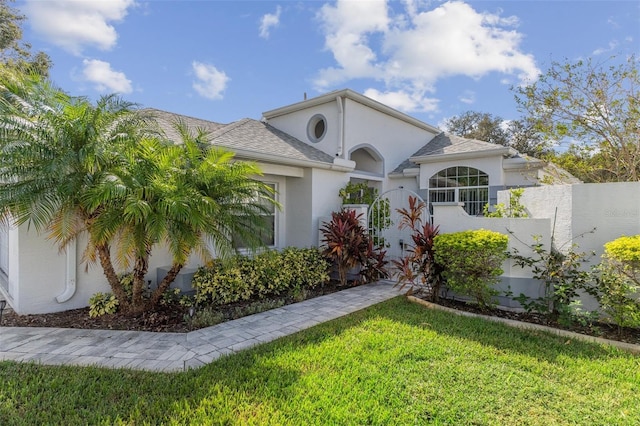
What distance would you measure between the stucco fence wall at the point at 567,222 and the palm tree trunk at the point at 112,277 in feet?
27.3

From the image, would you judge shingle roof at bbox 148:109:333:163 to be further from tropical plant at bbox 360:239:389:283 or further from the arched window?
the arched window

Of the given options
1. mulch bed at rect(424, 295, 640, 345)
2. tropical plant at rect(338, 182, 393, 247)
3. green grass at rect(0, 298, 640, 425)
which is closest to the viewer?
green grass at rect(0, 298, 640, 425)

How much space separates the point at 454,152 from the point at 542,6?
5929mm

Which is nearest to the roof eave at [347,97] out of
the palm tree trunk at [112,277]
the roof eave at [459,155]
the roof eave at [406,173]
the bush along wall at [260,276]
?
the roof eave at [459,155]

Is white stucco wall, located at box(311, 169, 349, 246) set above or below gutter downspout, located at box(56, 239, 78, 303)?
above

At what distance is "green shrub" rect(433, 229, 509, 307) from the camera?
7043 millimetres

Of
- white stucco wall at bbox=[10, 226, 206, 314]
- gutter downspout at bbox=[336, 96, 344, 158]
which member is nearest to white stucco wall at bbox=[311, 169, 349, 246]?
gutter downspout at bbox=[336, 96, 344, 158]

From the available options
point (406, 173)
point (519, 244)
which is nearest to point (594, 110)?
point (519, 244)

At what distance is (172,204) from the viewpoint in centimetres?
551

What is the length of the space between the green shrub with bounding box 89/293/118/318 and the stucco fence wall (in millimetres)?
8611

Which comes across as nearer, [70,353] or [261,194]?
[70,353]

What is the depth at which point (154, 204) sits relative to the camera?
585 cm

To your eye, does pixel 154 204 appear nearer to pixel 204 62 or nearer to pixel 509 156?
pixel 204 62

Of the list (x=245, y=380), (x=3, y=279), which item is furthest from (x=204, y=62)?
(x=245, y=380)
